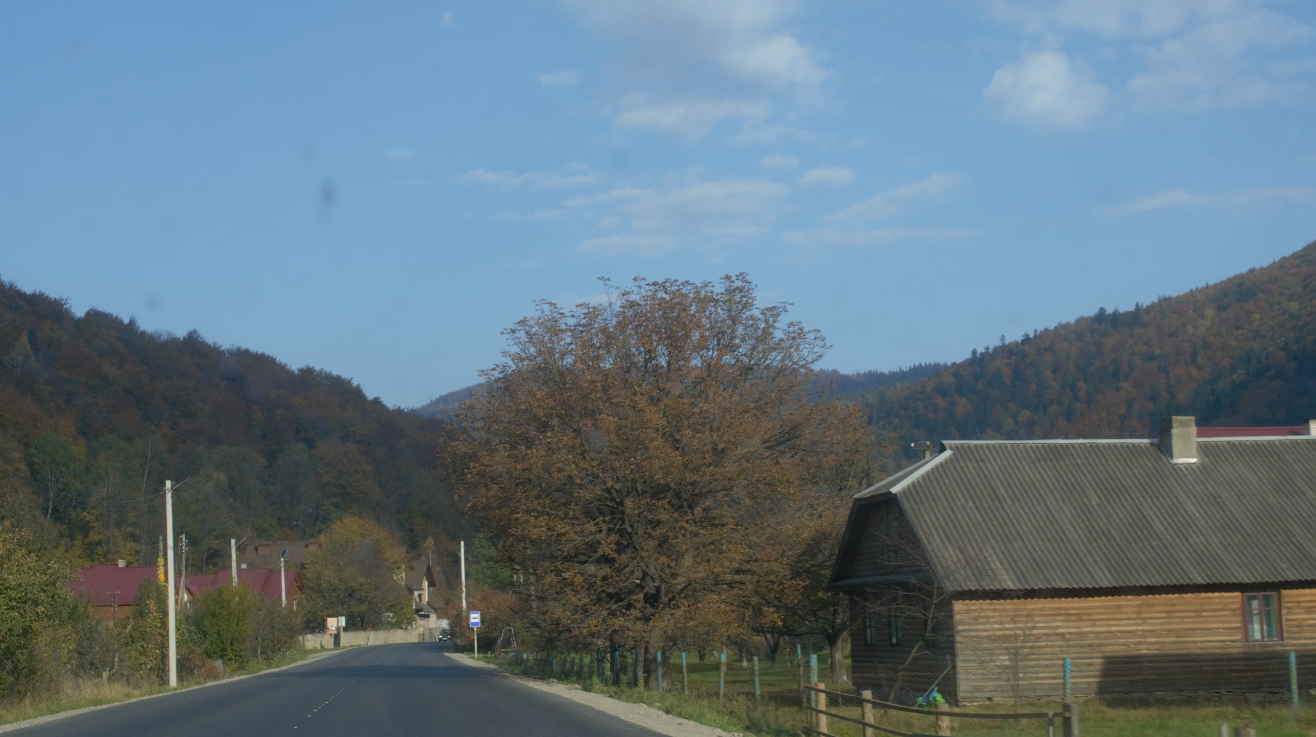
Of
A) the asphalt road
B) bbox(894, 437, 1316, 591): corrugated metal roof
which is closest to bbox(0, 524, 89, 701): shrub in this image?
the asphalt road

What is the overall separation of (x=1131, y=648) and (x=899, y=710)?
9.91 metres

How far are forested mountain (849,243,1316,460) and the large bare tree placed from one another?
46953mm

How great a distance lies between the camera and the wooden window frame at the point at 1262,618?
81.8ft

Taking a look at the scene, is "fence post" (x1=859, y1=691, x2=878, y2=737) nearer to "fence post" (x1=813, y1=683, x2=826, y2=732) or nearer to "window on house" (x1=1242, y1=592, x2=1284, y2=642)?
"fence post" (x1=813, y1=683, x2=826, y2=732)

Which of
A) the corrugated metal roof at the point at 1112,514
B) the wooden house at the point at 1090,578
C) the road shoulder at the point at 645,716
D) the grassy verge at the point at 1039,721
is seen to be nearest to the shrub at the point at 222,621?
the road shoulder at the point at 645,716

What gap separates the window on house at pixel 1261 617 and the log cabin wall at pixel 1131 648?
0.14 metres

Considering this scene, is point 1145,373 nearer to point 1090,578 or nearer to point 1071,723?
point 1090,578

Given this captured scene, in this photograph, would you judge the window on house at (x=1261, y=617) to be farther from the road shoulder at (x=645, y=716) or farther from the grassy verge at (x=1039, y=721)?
the road shoulder at (x=645, y=716)

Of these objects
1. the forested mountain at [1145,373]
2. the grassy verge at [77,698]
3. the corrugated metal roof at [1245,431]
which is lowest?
the grassy verge at [77,698]

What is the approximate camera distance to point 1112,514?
26266mm

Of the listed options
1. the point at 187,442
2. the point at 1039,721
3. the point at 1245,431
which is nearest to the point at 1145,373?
the point at 1245,431

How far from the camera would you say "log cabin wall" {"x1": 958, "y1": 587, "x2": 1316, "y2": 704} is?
938 inches

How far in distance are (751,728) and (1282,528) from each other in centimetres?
1478

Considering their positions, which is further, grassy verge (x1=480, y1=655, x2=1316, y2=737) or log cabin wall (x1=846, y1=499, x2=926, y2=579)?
log cabin wall (x1=846, y1=499, x2=926, y2=579)
